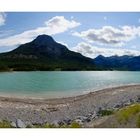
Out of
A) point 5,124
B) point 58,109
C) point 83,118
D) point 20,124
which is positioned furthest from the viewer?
point 58,109

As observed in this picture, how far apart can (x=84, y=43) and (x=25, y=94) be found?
17.3ft

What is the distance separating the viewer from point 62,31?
14977mm

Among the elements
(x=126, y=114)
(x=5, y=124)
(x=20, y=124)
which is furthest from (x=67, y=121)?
(x=126, y=114)

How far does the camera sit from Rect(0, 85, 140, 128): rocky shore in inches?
520

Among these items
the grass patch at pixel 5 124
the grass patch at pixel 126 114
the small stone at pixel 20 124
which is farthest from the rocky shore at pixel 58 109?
the grass patch at pixel 126 114

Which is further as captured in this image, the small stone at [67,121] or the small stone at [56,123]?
the small stone at [67,121]

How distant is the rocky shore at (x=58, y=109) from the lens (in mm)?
13195

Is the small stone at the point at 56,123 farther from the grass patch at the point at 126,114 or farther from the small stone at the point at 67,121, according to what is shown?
the grass patch at the point at 126,114

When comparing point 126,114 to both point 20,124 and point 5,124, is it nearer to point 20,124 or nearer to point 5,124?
point 20,124

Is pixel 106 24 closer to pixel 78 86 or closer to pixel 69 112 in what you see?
pixel 69 112

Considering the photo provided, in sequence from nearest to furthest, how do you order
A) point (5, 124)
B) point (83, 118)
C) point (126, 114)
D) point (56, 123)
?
point (126, 114), point (5, 124), point (56, 123), point (83, 118)

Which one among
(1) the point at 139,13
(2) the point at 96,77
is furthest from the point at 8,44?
(2) the point at 96,77

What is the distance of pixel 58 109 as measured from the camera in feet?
49.8
